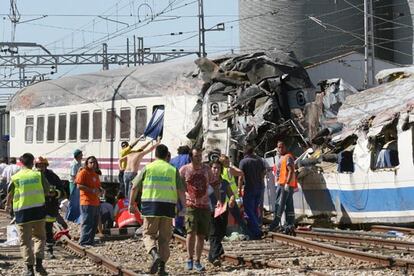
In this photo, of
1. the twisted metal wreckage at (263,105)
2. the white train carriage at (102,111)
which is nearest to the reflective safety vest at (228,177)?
the twisted metal wreckage at (263,105)

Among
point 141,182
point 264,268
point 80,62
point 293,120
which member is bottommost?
point 264,268

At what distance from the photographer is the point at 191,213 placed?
1384 cm

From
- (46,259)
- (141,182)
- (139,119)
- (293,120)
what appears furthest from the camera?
(139,119)

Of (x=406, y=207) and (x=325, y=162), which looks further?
(x=325, y=162)

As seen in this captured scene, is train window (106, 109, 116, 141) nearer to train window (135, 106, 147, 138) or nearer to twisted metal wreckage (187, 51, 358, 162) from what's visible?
train window (135, 106, 147, 138)

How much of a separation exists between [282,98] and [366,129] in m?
3.31

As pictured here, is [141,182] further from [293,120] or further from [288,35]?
[288,35]

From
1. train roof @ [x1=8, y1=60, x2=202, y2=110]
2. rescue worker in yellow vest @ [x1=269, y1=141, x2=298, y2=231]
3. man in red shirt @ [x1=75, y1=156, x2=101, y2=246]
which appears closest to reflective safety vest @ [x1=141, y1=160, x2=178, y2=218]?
man in red shirt @ [x1=75, y1=156, x2=101, y2=246]

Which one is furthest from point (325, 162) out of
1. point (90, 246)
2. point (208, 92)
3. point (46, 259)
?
point (46, 259)

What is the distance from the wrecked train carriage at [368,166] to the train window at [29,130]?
13.5 meters

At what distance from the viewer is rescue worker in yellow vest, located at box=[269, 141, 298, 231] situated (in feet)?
64.0

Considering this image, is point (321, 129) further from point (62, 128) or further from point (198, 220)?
point (62, 128)

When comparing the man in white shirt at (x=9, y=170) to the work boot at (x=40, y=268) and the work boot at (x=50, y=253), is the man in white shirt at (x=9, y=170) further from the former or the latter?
the work boot at (x=40, y=268)

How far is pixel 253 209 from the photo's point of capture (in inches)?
731
